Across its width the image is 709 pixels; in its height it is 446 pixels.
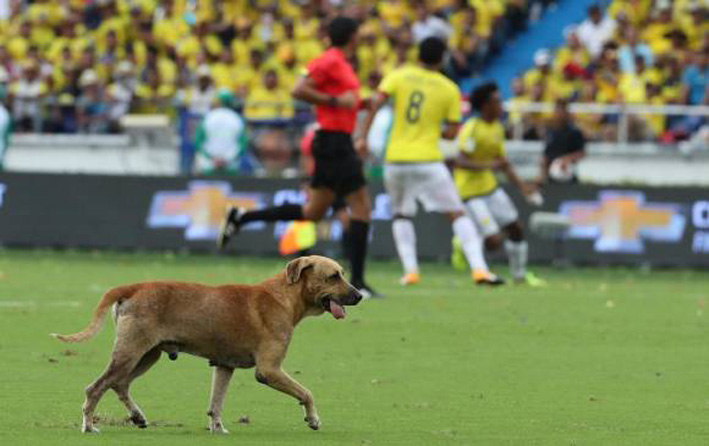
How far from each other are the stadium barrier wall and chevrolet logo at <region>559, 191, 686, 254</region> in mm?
13

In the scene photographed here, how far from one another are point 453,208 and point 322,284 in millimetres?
9225

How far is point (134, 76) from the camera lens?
3172cm

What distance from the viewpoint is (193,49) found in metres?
32.8

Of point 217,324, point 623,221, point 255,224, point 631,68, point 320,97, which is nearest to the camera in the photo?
point 217,324

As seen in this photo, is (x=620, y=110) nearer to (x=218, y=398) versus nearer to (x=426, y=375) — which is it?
(x=426, y=375)

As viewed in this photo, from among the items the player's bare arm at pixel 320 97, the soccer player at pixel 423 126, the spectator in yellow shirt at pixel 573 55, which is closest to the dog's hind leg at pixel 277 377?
the player's bare arm at pixel 320 97

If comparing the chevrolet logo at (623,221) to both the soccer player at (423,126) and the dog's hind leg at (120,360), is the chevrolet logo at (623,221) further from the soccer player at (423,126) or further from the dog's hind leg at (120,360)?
the dog's hind leg at (120,360)

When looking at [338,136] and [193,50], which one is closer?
[338,136]

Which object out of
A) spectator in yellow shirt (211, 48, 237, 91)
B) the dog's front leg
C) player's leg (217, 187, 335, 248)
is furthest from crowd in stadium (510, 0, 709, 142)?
the dog's front leg

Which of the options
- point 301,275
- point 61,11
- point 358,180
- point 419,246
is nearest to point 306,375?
point 301,275

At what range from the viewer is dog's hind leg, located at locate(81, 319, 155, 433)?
30.3ft

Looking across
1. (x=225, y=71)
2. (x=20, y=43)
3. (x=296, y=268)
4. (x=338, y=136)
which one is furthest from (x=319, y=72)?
(x=20, y=43)

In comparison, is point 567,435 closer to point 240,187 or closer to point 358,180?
point 358,180

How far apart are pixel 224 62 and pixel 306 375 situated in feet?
66.8
